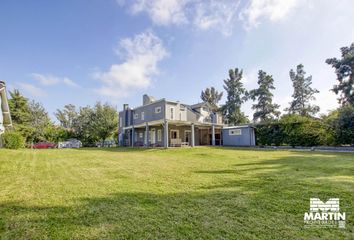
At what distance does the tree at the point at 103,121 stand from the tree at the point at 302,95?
31476 millimetres

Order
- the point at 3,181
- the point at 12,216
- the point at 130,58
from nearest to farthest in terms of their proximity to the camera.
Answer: the point at 12,216 < the point at 3,181 < the point at 130,58

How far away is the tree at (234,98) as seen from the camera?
3972 cm

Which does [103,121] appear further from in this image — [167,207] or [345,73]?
[345,73]

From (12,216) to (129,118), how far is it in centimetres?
2775

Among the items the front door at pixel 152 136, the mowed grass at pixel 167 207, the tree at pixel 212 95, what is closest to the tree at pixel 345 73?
the front door at pixel 152 136

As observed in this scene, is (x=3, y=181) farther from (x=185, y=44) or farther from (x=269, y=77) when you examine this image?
(x=269, y=77)

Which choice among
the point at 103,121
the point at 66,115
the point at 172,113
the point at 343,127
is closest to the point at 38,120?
the point at 103,121

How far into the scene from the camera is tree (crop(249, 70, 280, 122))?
3772cm

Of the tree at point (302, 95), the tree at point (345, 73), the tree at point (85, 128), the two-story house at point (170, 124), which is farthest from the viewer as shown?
the tree at point (302, 95)

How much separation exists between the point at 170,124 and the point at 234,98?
20.9m

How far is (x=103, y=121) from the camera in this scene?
34.2 m

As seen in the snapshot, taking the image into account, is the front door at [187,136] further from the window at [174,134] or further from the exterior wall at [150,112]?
the exterior wall at [150,112]

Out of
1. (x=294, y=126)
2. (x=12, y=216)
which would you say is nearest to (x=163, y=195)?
(x=12, y=216)

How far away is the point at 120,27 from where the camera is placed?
15.3 metres
